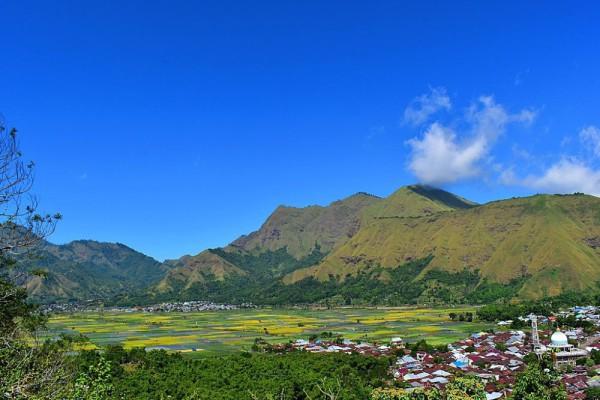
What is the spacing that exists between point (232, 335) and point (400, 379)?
64.8 m

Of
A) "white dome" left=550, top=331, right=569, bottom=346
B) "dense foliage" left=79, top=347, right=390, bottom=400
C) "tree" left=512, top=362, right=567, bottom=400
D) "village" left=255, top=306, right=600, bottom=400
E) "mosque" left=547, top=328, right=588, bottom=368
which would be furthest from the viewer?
"white dome" left=550, top=331, right=569, bottom=346

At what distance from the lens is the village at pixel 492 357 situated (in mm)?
50219

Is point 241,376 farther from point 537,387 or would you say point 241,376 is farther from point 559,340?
point 559,340

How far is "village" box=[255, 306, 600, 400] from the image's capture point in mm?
50219

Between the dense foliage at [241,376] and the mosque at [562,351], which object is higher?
the dense foliage at [241,376]

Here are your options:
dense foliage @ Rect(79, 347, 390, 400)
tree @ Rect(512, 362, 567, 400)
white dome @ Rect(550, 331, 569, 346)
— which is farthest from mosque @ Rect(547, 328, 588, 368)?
tree @ Rect(512, 362, 567, 400)

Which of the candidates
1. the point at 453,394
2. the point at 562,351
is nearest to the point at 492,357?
the point at 562,351

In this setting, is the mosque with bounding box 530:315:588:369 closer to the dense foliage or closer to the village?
the village

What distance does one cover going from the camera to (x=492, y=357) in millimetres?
64688

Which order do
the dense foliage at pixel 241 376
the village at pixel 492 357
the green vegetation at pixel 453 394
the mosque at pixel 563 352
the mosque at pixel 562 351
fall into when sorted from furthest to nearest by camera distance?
1. the mosque at pixel 562 351
2. the mosque at pixel 563 352
3. the village at pixel 492 357
4. the dense foliage at pixel 241 376
5. the green vegetation at pixel 453 394

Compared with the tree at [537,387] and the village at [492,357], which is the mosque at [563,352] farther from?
the tree at [537,387]

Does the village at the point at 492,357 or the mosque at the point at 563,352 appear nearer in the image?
the village at the point at 492,357

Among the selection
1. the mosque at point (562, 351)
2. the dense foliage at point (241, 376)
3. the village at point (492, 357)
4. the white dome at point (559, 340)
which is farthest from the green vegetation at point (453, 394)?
the white dome at point (559, 340)

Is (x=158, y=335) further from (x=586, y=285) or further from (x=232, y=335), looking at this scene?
(x=586, y=285)
